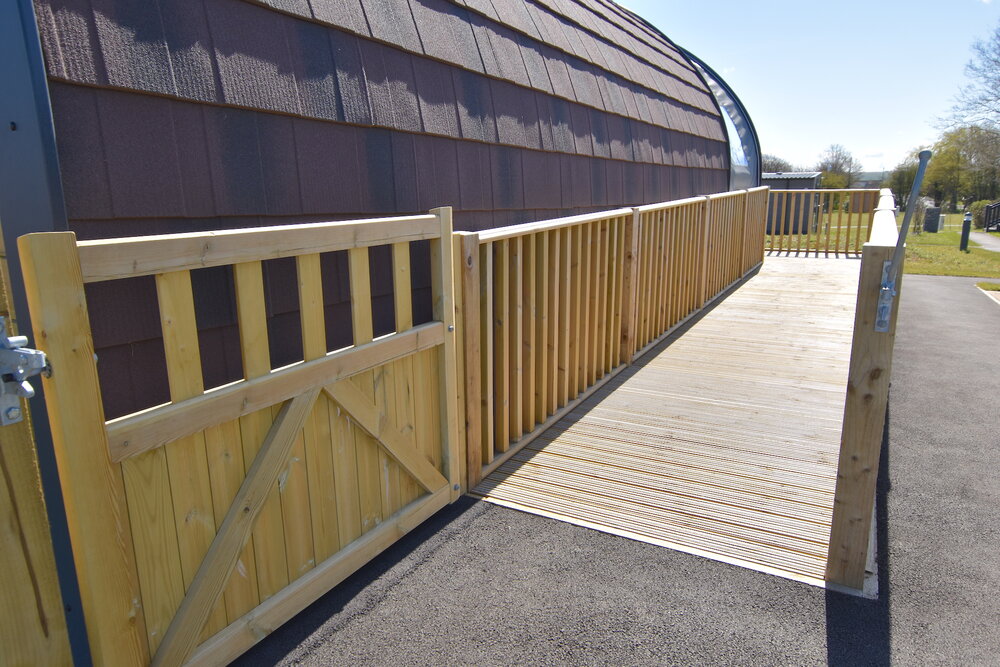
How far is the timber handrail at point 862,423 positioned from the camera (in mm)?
2166

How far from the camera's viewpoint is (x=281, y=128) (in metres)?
2.32

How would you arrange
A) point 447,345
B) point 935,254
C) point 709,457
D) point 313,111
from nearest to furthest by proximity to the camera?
1. point 313,111
2. point 447,345
3. point 709,457
4. point 935,254

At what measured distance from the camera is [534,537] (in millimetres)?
2816

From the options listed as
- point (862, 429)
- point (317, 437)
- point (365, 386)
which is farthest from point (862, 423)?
point (317, 437)

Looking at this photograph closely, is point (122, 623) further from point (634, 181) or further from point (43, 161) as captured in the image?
point (634, 181)

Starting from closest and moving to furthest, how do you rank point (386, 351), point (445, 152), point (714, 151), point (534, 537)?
point (386, 351), point (534, 537), point (445, 152), point (714, 151)

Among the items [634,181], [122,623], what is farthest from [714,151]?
[122,623]

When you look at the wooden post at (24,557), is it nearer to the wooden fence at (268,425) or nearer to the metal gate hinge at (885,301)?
the wooden fence at (268,425)

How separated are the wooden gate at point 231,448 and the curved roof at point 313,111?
301mm

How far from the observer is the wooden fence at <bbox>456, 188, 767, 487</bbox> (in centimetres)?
324

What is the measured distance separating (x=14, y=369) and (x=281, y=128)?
4.06 feet

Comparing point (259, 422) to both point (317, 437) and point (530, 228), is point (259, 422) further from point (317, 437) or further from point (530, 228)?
point (530, 228)

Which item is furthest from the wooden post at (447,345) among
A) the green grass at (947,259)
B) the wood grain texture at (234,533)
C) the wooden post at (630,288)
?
the green grass at (947,259)

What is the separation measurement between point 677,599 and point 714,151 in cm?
766
